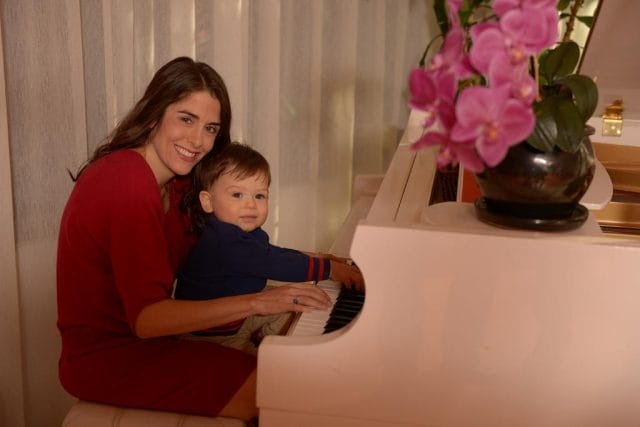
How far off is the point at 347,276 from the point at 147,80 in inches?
41.8

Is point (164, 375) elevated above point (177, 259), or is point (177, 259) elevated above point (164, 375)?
point (177, 259)

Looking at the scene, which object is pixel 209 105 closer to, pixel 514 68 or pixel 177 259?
pixel 177 259

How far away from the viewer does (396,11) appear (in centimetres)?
305

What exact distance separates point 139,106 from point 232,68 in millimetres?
862

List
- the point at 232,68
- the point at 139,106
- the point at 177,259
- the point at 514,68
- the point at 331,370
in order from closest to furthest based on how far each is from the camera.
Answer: the point at 514,68, the point at 331,370, the point at 139,106, the point at 177,259, the point at 232,68

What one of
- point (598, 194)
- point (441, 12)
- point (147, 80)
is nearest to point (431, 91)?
point (598, 194)

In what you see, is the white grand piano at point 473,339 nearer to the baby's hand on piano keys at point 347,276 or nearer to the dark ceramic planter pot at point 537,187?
the dark ceramic planter pot at point 537,187

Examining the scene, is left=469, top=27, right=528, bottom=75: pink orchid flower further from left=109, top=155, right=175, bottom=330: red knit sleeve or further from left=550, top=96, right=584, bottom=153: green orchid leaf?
left=109, top=155, right=175, bottom=330: red knit sleeve

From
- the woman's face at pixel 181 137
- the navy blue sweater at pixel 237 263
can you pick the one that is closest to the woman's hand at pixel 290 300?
the navy blue sweater at pixel 237 263

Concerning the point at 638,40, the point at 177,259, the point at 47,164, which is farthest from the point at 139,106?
the point at 638,40

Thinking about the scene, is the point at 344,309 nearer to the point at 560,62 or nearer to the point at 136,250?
the point at 136,250

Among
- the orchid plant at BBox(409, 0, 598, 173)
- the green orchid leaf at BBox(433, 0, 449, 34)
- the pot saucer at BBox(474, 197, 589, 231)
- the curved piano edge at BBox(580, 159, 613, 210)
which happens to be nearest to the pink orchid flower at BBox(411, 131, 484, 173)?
the orchid plant at BBox(409, 0, 598, 173)

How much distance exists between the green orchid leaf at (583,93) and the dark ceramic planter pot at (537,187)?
6cm

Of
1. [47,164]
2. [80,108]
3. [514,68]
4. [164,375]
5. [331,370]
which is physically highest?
[514,68]
